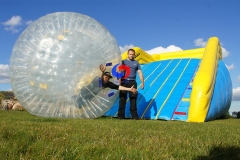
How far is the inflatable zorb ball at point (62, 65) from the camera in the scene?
440 centimetres

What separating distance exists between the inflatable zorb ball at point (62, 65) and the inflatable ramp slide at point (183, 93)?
1670 millimetres

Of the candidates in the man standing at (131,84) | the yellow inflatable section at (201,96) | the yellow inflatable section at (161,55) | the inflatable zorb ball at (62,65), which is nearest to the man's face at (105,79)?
the inflatable zorb ball at (62,65)

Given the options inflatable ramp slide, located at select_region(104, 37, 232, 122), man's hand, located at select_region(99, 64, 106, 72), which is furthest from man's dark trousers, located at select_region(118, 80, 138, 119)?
man's hand, located at select_region(99, 64, 106, 72)

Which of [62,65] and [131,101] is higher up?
[62,65]

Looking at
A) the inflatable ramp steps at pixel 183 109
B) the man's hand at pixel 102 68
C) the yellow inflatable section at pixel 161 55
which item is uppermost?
the yellow inflatable section at pixel 161 55

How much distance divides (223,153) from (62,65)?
3.09 m

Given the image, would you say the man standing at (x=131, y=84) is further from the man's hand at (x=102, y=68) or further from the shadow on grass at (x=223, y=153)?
the shadow on grass at (x=223, y=153)

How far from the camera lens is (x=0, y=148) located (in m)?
1.83

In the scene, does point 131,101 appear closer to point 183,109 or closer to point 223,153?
point 183,109

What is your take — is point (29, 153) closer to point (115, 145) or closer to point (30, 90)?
point (115, 145)

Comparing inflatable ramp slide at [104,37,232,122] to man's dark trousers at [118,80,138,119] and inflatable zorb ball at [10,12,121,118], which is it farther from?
inflatable zorb ball at [10,12,121,118]

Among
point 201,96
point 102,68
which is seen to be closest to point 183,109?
point 201,96

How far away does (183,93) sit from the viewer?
6418 mm

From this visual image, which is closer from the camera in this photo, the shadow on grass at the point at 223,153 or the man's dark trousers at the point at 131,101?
the shadow on grass at the point at 223,153
